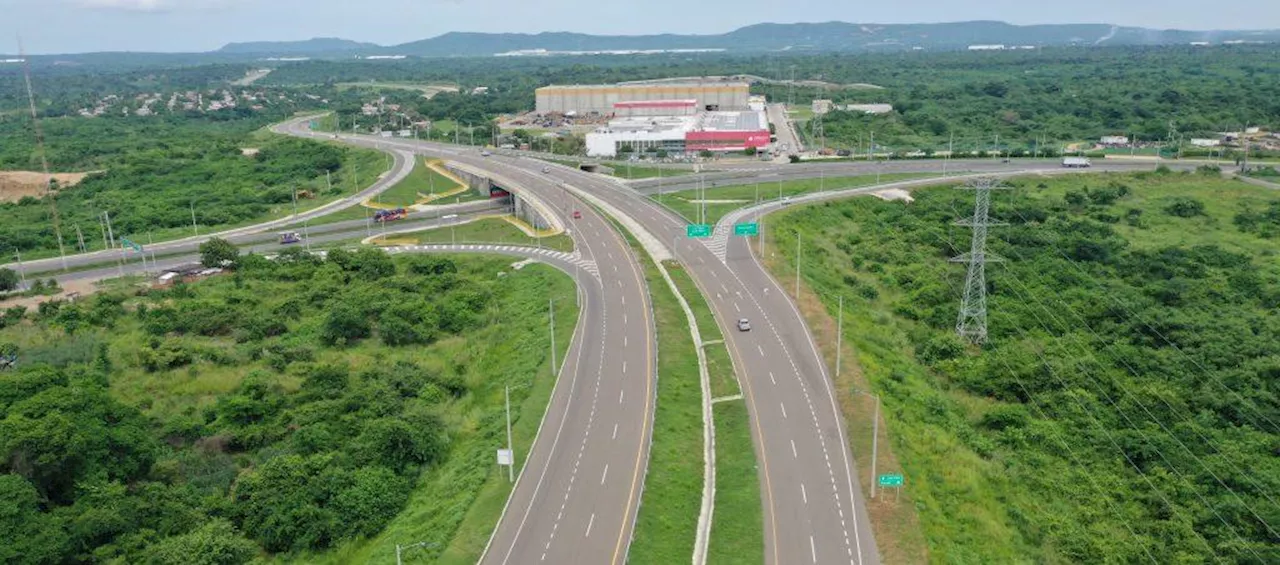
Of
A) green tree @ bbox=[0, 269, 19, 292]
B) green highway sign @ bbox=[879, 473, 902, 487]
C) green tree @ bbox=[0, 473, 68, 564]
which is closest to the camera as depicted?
green tree @ bbox=[0, 473, 68, 564]

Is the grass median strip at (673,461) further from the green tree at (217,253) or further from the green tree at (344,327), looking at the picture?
the green tree at (217,253)

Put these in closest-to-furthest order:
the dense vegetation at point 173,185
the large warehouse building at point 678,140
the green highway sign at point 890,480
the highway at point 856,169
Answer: the green highway sign at point 890,480 < the dense vegetation at point 173,185 < the highway at point 856,169 < the large warehouse building at point 678,140

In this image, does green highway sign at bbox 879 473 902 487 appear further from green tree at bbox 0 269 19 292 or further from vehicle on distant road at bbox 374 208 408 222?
vehicle on distant road at bbox 374 208 408 222

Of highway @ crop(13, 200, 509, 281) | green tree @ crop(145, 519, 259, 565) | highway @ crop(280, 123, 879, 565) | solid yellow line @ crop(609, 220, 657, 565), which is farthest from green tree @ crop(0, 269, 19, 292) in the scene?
solid yellow line @ crop(609, 220, 657, 565)

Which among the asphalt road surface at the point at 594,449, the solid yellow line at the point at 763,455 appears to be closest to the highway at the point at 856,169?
the asphalt road surface at the point at 594,449

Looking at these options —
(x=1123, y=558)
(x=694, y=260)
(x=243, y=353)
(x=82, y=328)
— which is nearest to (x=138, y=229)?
(x=82, y=328)

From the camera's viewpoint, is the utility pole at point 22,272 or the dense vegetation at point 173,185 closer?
the utility pole at point 22,272

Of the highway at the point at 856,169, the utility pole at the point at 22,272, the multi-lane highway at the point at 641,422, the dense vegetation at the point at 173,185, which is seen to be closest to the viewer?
the multi-lane highway at the point at 641,422
